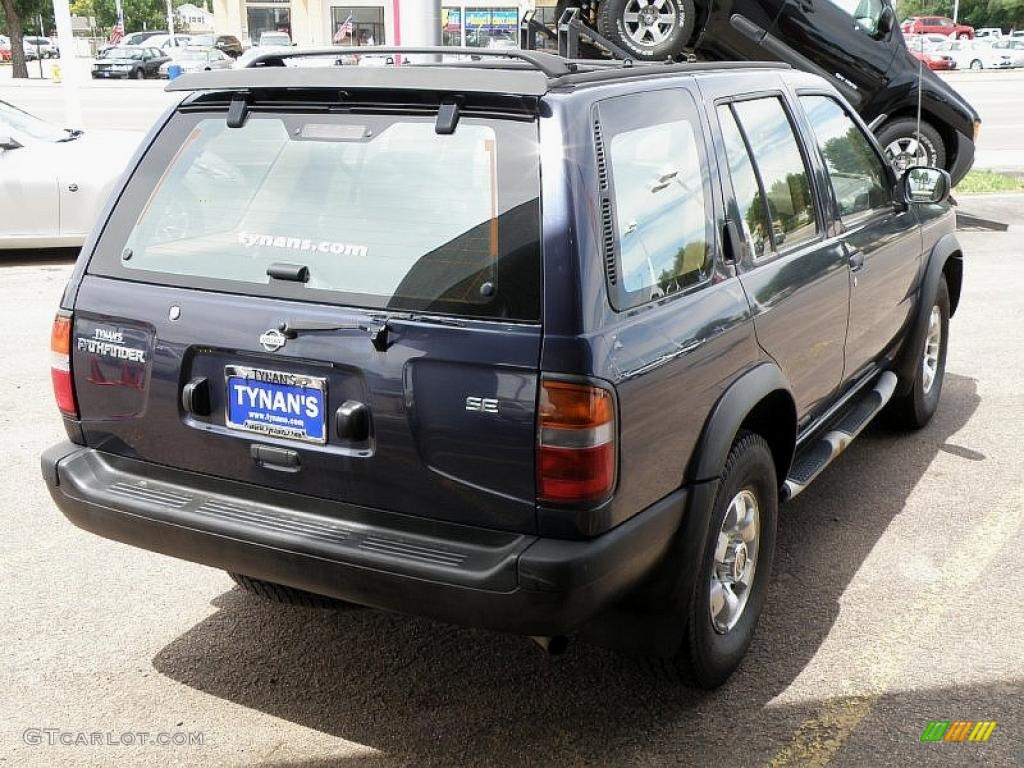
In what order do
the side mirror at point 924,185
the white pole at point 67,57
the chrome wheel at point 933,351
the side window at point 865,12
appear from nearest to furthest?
the side mirror at point 924,185 < the chrome wheel at point 933,351 < the side window at point 865,12 < the white pole at point 67,57

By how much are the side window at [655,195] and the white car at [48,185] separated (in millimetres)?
7569

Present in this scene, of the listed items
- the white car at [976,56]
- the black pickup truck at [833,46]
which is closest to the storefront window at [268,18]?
the white car at [976,56]

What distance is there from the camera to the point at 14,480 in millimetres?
5004

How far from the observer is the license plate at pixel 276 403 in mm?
2896

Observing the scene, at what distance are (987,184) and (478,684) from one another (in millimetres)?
13412

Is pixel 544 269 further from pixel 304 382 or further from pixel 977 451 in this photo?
pixel 977 451

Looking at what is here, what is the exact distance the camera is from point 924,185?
5.35 meters

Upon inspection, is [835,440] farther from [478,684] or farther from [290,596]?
[290,596]

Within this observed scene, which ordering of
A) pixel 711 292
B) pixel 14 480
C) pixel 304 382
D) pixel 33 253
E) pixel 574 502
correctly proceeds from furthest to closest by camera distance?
pixel 33 253, pixel 14 480, pixel 711 292, pixel 304 382, pixel 574 502

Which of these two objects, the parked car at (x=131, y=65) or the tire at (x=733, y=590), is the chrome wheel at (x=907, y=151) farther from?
the parked car at (x=131, y=65)

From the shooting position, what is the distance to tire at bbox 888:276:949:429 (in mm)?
5527

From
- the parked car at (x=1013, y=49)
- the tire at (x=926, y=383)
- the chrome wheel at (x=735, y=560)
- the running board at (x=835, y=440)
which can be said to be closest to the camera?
the chrome wheel at (x=735, y=560)

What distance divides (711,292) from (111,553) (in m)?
2.63

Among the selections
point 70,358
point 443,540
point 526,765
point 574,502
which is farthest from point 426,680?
point 70,358
